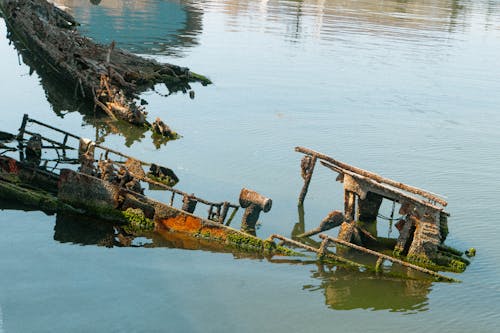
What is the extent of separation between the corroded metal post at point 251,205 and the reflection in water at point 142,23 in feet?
123

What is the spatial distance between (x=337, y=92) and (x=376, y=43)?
26.6 m

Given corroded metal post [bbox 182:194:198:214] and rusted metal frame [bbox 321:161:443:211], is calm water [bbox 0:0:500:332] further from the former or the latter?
rusted metal frame [bbox 321:161:443:211]

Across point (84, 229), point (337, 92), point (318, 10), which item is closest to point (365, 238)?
point (84, 229)

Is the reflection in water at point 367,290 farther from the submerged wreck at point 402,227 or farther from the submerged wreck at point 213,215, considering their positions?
the submerged wreck at point 402,227

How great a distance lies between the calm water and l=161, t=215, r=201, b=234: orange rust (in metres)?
0.77

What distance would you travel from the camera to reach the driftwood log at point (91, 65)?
A: 132 feet

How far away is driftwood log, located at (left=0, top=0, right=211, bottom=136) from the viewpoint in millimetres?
40344

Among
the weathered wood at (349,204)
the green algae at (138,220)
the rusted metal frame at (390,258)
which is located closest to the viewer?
the rusted metal frame at (390,258)

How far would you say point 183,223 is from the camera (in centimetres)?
2381

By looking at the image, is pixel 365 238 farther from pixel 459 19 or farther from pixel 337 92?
pixel 459 19

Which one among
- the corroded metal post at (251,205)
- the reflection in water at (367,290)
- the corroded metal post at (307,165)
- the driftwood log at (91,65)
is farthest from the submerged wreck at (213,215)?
the driftwood log at (91,65)

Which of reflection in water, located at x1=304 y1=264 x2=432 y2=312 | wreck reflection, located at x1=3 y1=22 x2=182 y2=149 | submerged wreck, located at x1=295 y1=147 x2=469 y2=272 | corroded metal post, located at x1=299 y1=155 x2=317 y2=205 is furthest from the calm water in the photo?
corroded metal post, located at x1=299 y1=155 x2=317 y2=205

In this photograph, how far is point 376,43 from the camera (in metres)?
76.0

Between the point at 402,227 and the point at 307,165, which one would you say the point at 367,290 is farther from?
the point at 307,165
